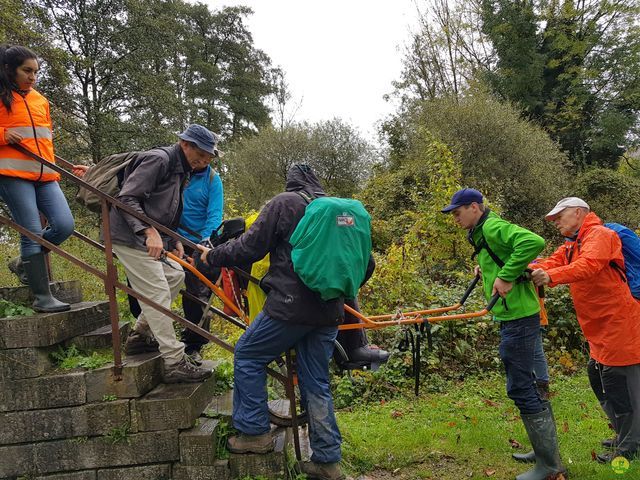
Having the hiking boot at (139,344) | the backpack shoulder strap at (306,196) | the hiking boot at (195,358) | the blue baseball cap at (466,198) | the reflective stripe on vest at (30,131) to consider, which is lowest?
the hiking boot at (195,358)

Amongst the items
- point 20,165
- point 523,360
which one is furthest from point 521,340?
point 20,165

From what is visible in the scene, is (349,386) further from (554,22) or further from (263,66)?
(263,66)

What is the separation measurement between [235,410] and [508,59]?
74.1 feet

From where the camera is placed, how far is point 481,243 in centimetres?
367

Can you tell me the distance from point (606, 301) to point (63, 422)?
428cm

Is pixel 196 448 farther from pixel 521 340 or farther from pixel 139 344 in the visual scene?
pixel 521 340

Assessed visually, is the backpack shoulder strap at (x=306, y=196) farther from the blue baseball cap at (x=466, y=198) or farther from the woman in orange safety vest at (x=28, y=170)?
the woman in orange safety vest at (x=28, y=170)

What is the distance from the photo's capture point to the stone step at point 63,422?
9.68 ft

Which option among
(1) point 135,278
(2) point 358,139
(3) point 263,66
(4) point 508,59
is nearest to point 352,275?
(1) point 135,278

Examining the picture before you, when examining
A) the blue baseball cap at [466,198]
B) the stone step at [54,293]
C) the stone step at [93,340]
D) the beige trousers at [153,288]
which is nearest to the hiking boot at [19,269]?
the stone step at [54,293]

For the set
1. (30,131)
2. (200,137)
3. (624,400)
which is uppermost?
(30,131)

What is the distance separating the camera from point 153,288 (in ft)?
10.6

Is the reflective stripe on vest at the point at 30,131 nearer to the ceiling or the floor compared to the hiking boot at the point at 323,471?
nearer to the ceiling

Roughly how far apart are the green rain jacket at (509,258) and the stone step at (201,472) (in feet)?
7.80
